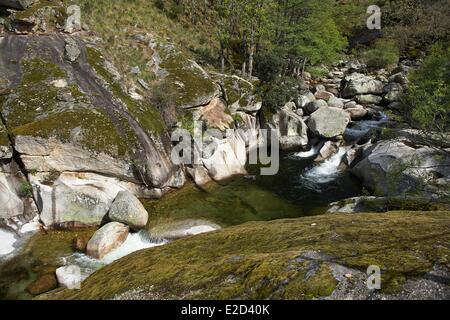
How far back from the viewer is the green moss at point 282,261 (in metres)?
5.99

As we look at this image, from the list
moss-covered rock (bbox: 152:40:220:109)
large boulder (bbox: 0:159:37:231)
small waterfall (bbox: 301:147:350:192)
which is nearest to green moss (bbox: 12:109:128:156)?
large boulder (bbox: 0:159:37:231)

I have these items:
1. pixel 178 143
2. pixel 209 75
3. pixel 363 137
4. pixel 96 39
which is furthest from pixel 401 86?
pixel 96 39

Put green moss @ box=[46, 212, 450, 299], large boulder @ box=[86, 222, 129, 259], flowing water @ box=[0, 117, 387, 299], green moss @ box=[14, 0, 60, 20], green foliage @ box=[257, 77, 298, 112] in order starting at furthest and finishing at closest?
green foliage @ box=[257, 77, 298, 112], green moss @ box=[14, 0, 60, 20], large boulder @ box=[86, 222, 129, 259], flowing water @ box=[0, 117, 387, 299], green moss @ box=[46, 212, 450, 299]

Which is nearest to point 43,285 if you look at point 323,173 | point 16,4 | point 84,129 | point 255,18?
point 84,129

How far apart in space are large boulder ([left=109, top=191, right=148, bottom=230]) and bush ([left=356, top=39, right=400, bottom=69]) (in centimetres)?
4840

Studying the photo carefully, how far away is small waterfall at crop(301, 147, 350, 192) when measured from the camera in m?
24.8

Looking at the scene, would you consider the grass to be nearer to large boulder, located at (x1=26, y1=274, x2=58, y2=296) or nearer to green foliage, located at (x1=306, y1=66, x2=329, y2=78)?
green foliage, located at (x1=306, y1=66, x2=329, y2=78)

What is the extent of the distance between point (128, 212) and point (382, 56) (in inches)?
1942

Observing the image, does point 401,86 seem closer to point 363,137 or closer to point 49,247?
point 363,137

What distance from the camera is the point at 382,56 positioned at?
51.0 m

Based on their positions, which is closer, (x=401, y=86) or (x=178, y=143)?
(x=178, y=143)

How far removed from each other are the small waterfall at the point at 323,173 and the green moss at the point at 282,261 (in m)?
14.7

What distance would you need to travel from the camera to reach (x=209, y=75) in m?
30.3
